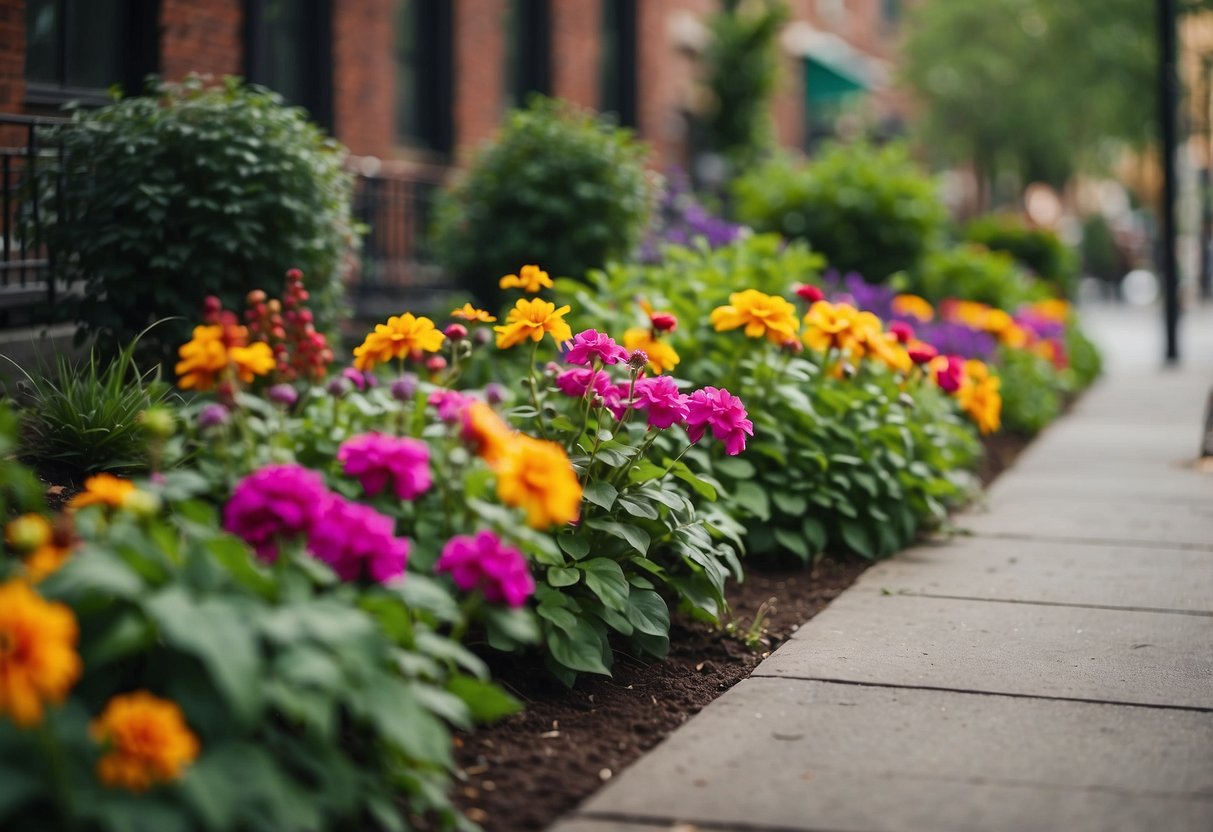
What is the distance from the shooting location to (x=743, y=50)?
17.3 m

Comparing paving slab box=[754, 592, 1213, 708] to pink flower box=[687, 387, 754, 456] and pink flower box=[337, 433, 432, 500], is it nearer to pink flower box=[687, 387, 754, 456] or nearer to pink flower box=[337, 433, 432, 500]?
pink flower box=[687, 387, 754, 456]

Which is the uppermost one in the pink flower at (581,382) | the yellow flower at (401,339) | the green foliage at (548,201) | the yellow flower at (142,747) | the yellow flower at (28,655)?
the green foliage at (548,201)

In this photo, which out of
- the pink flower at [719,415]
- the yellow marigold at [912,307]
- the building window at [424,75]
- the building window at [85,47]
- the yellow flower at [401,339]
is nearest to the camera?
the yellow flower at [401,339]

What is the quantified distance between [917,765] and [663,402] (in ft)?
3.90

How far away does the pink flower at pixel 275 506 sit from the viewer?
2.74m

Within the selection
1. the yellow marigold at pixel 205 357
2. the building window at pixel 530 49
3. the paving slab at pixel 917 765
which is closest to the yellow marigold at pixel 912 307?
the building window at pixel 530 49

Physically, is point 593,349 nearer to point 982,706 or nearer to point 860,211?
point 982,706

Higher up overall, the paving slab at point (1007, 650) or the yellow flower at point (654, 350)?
the yellow flower at point (654, 350)

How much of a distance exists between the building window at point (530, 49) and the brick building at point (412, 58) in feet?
0.04

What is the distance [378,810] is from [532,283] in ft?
6.79

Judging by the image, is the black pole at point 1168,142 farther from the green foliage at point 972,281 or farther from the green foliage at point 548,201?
the green foliage at point 548,201

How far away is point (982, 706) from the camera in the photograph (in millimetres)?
3559

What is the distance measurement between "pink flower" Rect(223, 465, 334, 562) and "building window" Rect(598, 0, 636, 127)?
1410 cm

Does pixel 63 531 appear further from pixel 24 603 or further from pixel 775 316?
pixel 775 316
